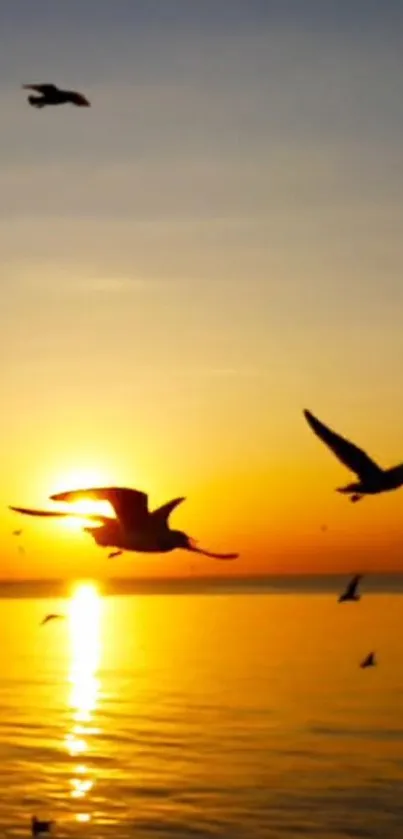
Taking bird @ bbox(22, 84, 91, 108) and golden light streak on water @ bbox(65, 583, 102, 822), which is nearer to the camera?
bird @ bbox(22, 84, 91, 108)

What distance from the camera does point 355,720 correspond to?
63219 mm

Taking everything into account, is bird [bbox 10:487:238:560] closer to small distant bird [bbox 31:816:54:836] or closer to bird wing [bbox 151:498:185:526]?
bird wing [bbox 151:498:185:526]

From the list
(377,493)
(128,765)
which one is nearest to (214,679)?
(128,765)

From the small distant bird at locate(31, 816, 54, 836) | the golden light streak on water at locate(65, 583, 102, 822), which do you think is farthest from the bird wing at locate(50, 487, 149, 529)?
the golden light streak on water at locate(65, 583, 102, 822)

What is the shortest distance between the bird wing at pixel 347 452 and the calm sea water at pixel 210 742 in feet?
72.9

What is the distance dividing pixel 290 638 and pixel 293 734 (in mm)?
63139

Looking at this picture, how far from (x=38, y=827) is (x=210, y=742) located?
726 inches

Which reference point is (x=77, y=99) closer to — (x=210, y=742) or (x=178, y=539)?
A: (x=178, y=539)

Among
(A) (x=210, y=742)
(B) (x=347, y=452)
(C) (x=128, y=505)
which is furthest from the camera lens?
(A) (x=210, y=742)

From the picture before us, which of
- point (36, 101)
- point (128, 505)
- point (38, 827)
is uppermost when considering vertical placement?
point (36, 101)

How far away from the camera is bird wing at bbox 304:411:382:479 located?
771 inches

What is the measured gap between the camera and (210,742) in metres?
57.7

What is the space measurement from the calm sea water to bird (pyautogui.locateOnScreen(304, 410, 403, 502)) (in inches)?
876

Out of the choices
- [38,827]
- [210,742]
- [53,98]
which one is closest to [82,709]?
[210,742]
